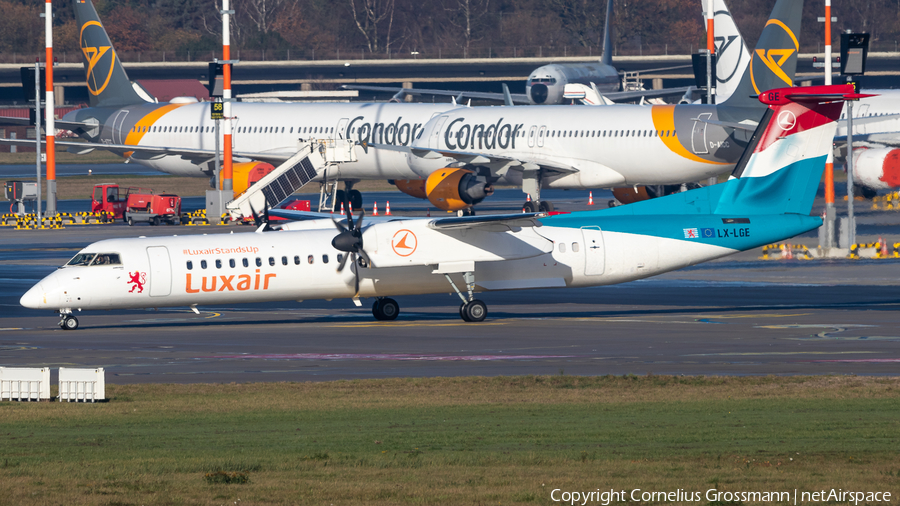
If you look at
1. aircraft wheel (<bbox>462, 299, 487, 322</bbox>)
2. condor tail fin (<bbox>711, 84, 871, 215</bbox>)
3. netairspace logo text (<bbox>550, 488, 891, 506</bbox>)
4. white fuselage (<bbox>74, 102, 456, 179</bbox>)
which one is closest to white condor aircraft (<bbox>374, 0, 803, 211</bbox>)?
white fuselage (<bbox>74, 102, 456, 179</bbox>)

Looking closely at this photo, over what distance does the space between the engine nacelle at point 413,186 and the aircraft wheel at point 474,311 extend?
3249 cm

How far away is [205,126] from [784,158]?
4201cm

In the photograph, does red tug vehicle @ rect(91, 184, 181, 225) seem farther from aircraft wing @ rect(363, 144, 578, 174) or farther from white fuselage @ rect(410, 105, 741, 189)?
white fuselage @ rect(410, 105, 741, 189)

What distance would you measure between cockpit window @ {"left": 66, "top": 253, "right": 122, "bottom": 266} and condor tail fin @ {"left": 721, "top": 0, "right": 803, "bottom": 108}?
33745 mm

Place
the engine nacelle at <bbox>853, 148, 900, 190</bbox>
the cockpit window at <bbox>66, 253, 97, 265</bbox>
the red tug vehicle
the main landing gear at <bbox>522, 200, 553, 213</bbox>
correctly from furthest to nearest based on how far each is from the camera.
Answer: the engine nacelle at <bbox>853, 148, 900, 190</bbox>
the red tug vehicle
the main landing gear at <bbox>522, 200, 553, 213</bbox>
the cockpit window at <bbox>66, 253, 97, 265</bbox>

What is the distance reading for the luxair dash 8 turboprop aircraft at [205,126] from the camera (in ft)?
211

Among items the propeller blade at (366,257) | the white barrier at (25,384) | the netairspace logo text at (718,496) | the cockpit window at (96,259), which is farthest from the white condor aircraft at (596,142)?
the netairspace logo text at (718,496)

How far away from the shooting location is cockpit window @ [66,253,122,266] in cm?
3002

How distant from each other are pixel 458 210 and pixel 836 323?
30.4 meters

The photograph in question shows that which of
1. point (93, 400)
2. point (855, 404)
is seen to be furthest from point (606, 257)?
point (93, 400)

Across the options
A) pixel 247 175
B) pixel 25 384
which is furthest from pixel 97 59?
pixel 25 384

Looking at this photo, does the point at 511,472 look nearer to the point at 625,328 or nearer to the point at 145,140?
the point at 625,328

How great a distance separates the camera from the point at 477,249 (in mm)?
31359

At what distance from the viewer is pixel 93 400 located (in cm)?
2002
